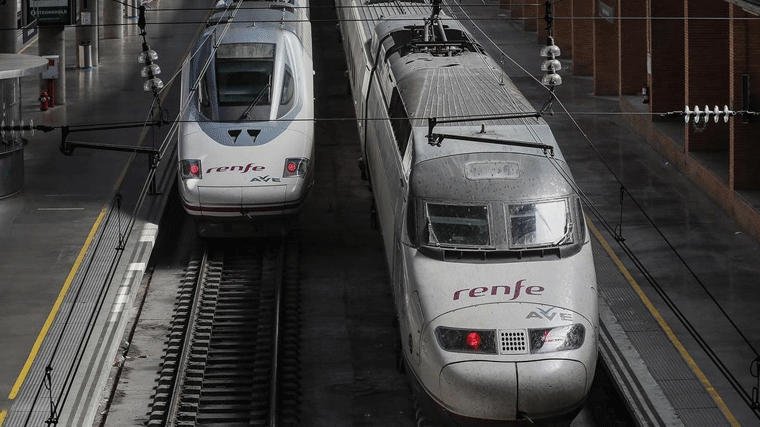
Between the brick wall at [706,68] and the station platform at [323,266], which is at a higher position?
Answer: the brick wall at [706,68]

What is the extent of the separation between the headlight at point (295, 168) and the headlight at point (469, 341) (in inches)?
313

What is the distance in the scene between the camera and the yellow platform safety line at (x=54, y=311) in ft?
59.5

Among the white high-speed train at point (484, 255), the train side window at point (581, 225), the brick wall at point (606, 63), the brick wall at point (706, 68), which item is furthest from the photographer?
the brick wall at point (606, 63)

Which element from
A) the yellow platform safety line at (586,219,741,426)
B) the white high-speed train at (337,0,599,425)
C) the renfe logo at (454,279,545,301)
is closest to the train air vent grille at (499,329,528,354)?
the white high-speed train at (337,0,599,425)

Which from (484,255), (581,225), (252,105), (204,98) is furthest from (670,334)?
(204,98)

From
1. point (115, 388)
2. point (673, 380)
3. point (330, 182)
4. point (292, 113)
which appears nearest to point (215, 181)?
point (292, 113)

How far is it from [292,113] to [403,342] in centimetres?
789

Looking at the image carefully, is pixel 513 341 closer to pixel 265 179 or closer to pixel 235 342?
pixel 235 342

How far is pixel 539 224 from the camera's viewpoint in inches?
660

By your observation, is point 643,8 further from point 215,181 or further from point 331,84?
point 215,181

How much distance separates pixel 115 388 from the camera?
61.8 ft

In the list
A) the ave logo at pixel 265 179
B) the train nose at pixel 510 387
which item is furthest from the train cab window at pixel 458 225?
the ave logo at pixel 265 179

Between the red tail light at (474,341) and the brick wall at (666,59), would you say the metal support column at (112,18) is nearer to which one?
the brick wall at (666,59)

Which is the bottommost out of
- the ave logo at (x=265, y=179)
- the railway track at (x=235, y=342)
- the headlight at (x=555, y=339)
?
the railway track at (x=235, y=342)
